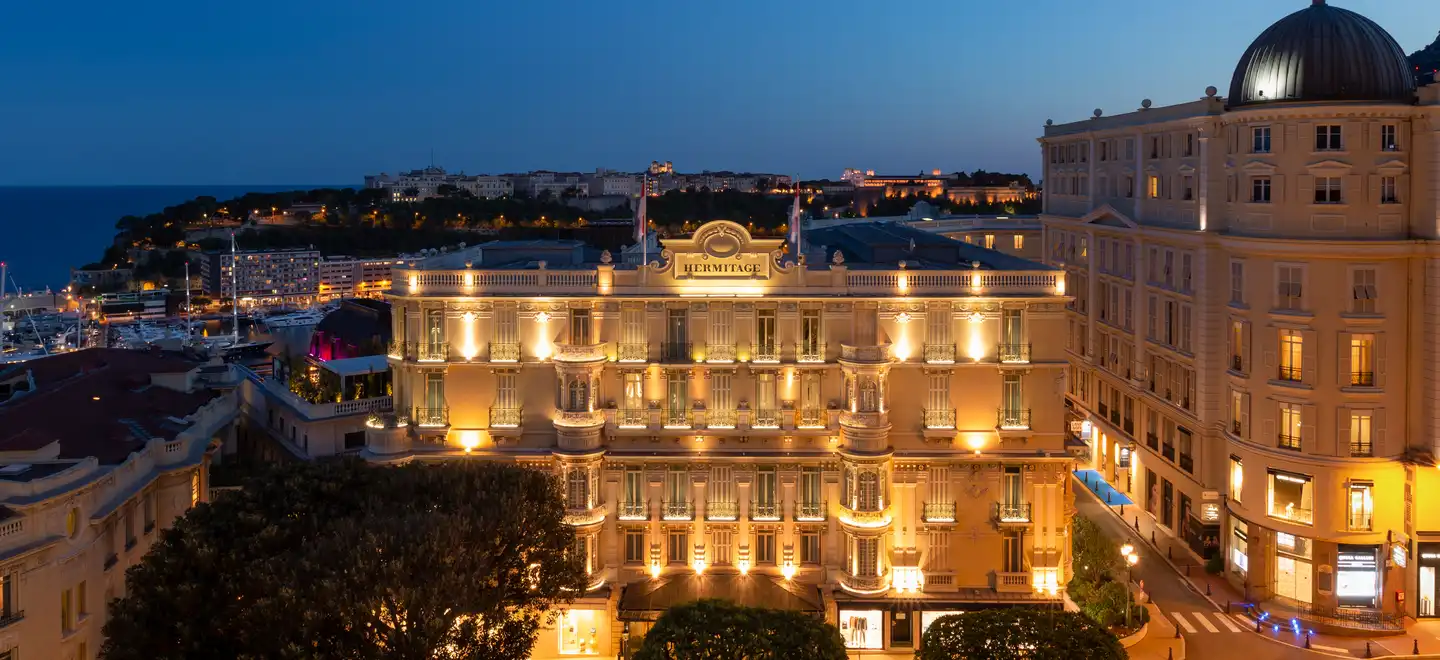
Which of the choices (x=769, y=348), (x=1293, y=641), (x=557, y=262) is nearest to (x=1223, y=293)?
(x=1293, y=641)

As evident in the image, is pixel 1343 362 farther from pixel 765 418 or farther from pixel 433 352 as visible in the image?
pixel 433 352

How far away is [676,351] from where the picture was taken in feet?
146

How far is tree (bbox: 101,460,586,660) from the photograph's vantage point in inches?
1145

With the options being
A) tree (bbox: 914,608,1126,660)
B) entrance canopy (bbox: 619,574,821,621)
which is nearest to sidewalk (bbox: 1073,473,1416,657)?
tree (bbox: 914,608,1126,660)

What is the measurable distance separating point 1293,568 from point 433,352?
36440 millimetres

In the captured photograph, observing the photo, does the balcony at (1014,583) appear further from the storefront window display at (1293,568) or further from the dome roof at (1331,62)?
the dome roof at (1331,62)

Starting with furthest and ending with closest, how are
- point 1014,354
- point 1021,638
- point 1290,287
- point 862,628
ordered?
point 1290,287, point 1014,354, point 862,628, point 1021,638

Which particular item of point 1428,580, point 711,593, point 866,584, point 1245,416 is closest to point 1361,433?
point 1245,416

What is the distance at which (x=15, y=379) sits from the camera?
60656 millimetres

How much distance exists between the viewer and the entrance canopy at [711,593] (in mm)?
41344

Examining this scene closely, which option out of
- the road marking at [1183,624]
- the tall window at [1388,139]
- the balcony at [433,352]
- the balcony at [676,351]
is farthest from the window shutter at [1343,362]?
the balcony at [433,352]

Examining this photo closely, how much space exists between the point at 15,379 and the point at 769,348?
143 ft

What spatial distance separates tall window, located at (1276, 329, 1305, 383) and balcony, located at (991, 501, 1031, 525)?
1274cm

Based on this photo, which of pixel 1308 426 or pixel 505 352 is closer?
pixel 505 352
